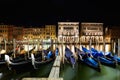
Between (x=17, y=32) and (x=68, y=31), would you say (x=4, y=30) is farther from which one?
(x=68, y=31)

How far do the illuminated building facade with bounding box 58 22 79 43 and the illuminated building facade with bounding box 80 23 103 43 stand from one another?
98 cm

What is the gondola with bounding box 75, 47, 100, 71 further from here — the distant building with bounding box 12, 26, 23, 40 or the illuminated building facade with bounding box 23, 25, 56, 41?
the distant building with bounding box 12, 26, 23, 40

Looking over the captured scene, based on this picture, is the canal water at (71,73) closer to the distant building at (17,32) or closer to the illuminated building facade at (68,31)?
the illuminated building facade at (68,31)

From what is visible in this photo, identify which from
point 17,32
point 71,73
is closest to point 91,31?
point 17,32

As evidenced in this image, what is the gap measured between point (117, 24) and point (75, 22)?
666 centimetres

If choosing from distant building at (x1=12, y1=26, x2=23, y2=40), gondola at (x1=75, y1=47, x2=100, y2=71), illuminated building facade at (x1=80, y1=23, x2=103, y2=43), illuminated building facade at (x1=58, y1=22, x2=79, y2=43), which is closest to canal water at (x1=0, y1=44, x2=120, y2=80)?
gondola at (x1=75, y1=47, x2=100, y2=71)

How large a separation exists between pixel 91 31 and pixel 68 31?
375 centimetres

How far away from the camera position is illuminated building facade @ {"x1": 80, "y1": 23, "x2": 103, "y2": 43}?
120ft

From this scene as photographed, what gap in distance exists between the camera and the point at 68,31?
36906mm

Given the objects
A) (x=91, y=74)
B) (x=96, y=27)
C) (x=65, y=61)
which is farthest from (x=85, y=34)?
(x=91, y=74)

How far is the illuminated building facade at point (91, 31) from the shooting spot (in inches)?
1442

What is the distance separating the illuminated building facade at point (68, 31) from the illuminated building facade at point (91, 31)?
3.23 ft

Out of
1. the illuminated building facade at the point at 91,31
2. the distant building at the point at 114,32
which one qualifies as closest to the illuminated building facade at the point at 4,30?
the illuminated building facade at the point at 91,31

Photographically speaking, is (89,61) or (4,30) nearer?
(89,61)
